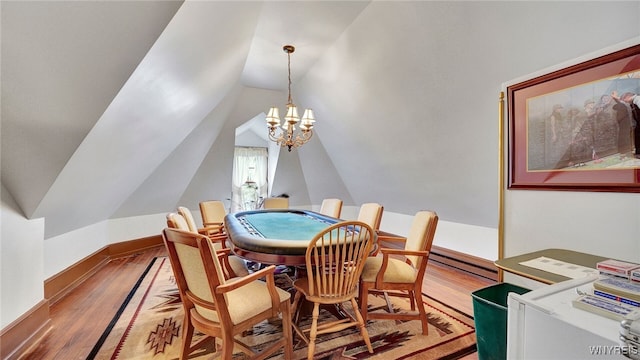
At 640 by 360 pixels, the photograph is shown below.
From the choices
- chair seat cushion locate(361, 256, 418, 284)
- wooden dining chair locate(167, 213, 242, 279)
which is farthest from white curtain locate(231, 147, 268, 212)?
chair seat cushion locate(361, 256, 418, 284)

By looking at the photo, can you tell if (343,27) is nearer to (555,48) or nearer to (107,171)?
(555,48)

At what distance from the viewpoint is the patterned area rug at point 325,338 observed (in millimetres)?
1867

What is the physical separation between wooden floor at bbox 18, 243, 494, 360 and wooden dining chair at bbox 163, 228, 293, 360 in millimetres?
1085

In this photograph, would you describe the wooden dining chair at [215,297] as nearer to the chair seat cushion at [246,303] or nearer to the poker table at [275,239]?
the chair seat cushion at [246,303]

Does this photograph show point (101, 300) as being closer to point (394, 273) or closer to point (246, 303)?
point (246, 303)

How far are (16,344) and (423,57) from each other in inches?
158

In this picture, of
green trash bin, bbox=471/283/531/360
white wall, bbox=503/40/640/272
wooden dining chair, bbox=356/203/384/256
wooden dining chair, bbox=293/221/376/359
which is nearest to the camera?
white wall, bbox=503/40/640/272

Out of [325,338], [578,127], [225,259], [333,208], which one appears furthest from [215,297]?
[333,208]

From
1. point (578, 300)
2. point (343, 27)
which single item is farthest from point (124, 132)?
point (578, 300)

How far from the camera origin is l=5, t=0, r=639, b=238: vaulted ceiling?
1588 mm

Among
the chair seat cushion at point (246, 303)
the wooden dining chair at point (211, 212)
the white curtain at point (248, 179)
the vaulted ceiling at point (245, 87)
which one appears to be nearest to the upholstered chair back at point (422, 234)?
the chair seat cushion at point (246, 303)

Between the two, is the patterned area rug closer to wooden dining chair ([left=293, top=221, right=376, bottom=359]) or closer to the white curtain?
wooden dining chair ([left=293, top=221, right=376, bottom=359])

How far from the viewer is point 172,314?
8.11 feet

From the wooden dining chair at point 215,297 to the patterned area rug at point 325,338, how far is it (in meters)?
0.41
